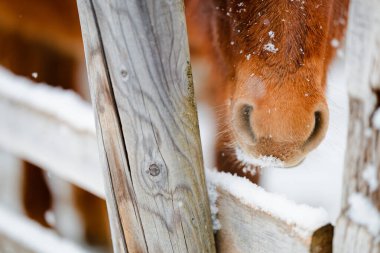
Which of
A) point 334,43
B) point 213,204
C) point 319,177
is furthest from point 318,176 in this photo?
point 213,204

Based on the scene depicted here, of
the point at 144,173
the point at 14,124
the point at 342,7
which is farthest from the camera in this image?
the point at 14,124

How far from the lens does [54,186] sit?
2836 millimetres

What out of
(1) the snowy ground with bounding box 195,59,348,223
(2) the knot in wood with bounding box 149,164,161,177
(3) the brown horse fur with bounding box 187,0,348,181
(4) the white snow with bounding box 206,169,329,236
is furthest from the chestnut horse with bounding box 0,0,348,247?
(1) the snowy ground with bounding box 195,59,348,223

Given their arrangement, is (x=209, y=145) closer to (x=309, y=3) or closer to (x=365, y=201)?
(x=309, y=3)

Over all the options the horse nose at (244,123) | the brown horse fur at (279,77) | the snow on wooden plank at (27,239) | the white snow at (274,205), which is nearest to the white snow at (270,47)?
the brown horse fur at (279,77)

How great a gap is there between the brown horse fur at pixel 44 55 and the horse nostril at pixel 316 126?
151 centimetres

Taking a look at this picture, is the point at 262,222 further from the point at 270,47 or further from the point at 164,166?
the point at 270,47

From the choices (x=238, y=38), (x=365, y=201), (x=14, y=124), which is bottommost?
(x=14, y=124)

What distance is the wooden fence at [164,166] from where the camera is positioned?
841 millimetres

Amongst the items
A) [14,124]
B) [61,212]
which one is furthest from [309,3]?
[61,212]

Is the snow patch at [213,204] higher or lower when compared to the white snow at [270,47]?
lower

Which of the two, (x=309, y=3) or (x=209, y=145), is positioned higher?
(x=309, y=3)

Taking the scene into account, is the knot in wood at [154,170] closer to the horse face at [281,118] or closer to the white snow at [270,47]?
the horse face at [281,118]

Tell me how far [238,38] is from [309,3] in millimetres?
256
